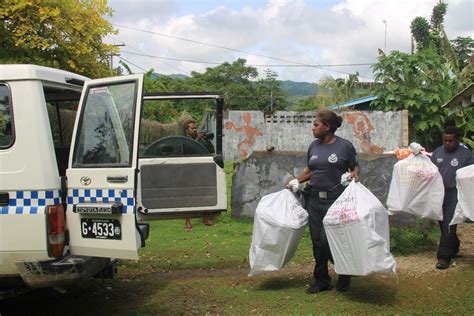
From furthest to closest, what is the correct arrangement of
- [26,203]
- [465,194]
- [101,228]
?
[465,194] < [101,228] < [26,203]

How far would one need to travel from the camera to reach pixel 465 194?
219 inches

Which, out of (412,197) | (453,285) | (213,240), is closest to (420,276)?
(453,285)

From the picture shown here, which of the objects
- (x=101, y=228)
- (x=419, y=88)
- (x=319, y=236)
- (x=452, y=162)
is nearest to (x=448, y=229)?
(x=452, y=162)

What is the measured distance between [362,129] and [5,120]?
1383 centimetres

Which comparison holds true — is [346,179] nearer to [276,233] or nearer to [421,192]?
[276,233]

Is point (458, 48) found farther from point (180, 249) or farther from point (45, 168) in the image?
point (45, 168)

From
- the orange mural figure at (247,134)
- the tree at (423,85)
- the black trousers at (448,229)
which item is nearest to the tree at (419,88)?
the tree at (423,85)

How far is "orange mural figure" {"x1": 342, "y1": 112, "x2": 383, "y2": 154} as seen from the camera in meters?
16.4

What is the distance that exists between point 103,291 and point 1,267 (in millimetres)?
1711

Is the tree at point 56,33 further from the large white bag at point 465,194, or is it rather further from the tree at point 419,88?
the tree at point 419,88

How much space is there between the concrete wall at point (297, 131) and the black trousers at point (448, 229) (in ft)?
32.4

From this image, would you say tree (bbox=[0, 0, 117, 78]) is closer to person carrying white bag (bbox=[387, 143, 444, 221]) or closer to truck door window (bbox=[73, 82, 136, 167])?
truck door window (bbox=[73, 82, 136, 167])

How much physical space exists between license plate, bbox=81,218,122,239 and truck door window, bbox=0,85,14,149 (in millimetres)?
816

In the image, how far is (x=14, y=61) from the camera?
→ 239 inches
